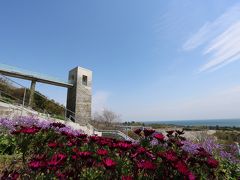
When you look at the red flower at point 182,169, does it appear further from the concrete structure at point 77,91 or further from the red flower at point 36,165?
the concrete structure at point 77,91

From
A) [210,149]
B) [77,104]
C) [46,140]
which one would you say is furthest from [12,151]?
[77,104]

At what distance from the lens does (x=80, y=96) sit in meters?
21.8

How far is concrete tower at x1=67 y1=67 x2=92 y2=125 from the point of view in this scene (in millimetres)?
21375

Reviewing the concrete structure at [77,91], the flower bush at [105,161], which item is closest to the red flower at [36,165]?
the flower bush at [105,161]

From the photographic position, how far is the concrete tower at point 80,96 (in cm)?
2138

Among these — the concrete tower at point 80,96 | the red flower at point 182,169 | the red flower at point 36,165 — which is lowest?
the red flower at point 182,169

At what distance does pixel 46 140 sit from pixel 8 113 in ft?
32.4

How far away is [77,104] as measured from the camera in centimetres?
2145

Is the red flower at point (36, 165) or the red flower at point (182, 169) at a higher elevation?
the red flower at point (36, 165)

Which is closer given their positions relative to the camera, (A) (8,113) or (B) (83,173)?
(B) (83,173)

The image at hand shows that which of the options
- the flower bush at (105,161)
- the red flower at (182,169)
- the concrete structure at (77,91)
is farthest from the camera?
the concrete structure at (77,91)

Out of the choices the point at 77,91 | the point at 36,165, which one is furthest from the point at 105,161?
the point at 77,91

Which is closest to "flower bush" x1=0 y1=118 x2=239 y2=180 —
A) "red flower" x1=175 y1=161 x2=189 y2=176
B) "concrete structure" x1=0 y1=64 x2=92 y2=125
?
"red flower" x1=175 y1=161 x2=189 y2=176

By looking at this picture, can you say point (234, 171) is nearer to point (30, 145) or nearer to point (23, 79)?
point (30, 145)
